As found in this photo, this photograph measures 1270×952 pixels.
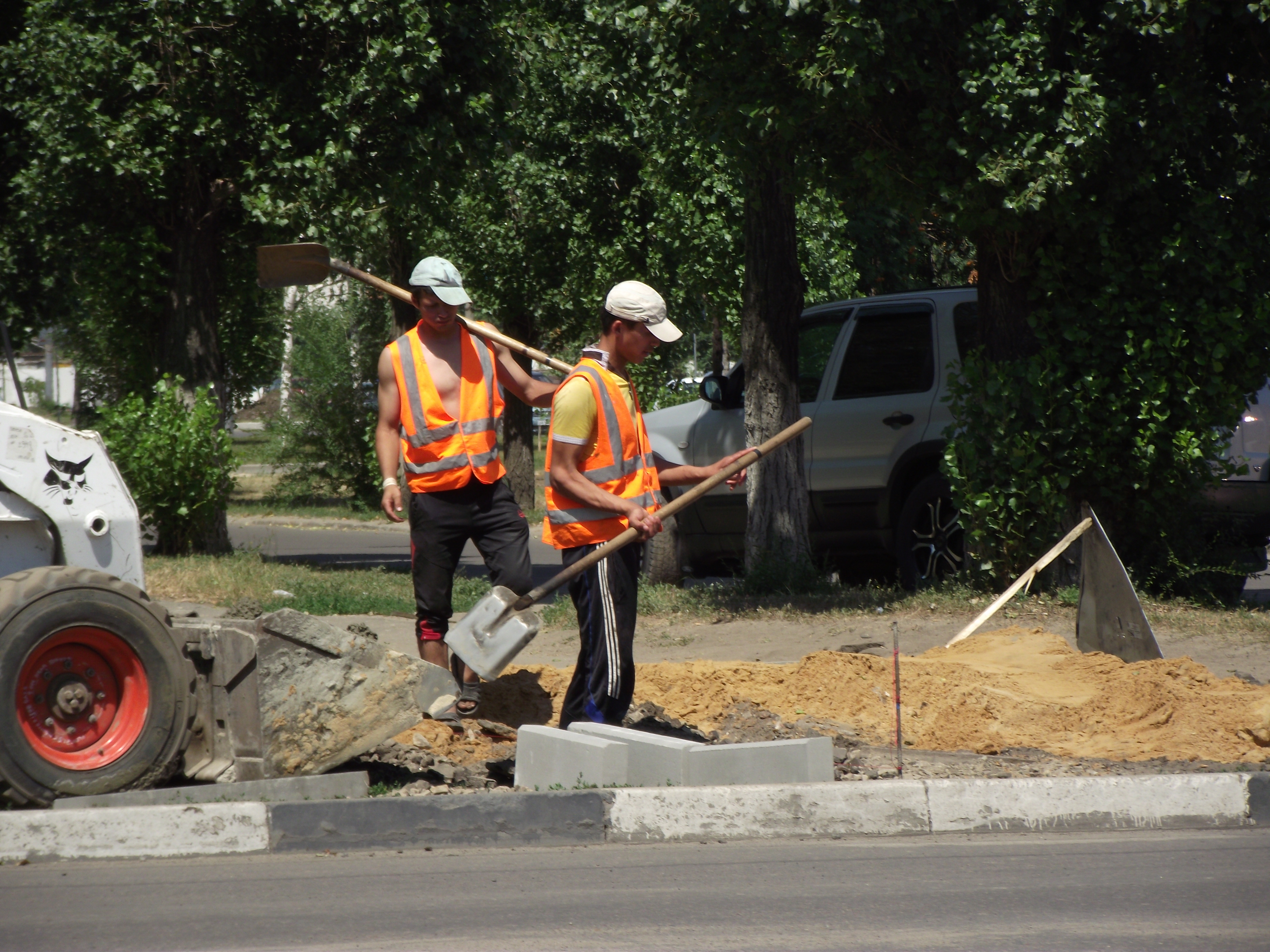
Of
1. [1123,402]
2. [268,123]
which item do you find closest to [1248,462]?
[1123,402]

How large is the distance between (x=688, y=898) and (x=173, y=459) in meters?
10.3

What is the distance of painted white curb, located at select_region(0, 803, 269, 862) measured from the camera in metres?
4.70

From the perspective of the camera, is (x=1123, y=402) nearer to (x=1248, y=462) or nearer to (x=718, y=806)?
(x=1248, y=462)

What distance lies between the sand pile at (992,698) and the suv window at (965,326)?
9.27ft

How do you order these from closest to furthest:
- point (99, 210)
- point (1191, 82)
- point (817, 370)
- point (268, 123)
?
point (1191, 82), point (817, 370), point (268, 123), point (99, 210)

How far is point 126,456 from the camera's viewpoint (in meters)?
13.3

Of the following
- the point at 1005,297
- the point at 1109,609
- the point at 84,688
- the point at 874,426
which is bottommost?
the point at 1109,609

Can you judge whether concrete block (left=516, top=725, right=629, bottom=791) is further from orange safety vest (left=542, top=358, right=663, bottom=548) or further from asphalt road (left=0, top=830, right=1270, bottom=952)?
orange safety vest (left=542, top=358, right=663, bottom=548)

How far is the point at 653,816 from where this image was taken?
510 centimetres

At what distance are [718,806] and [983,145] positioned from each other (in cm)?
503

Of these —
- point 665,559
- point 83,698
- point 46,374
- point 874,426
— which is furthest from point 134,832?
point 46,374

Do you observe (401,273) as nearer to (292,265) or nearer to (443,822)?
(292,265)

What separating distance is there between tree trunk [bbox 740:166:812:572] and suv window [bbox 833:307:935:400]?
0.46 meters

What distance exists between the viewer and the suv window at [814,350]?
10.7m
